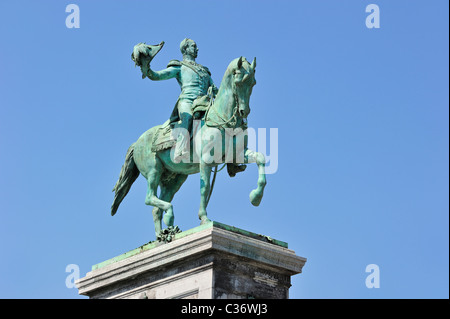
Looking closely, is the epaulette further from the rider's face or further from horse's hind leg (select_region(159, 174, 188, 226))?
horse's hind leg (select_region(159, 174, 188, 226))

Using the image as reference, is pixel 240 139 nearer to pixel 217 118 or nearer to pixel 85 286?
pixel 217 118

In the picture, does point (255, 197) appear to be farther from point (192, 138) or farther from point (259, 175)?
point (192, 138)

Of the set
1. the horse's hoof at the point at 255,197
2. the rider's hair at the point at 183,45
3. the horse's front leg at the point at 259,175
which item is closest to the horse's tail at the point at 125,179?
the rider's hair at the point at 183,45

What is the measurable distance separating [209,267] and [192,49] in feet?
17.5

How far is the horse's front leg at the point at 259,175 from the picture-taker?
70.7ft

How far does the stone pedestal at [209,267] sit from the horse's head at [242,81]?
2.26m

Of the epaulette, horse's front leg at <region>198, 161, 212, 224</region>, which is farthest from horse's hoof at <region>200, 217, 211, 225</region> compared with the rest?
the epaulette

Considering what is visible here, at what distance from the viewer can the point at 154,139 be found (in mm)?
23703

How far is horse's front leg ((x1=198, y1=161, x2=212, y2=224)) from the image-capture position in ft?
71.8

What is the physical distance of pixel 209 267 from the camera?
20.6m

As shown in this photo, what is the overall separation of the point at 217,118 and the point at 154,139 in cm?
182

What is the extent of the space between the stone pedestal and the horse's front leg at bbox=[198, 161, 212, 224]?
647 millimetres

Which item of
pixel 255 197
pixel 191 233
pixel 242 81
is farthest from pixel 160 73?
pixel 191 233
